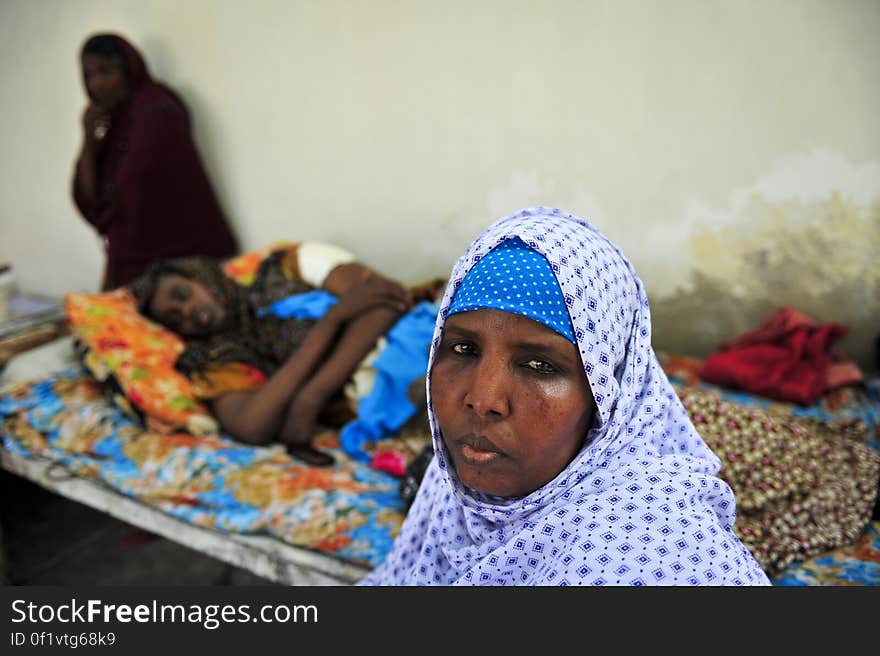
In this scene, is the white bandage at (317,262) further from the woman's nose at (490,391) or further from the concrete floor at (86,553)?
the woman's nose at (490,391)

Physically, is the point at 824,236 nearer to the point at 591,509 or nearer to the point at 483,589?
the point at 591,509

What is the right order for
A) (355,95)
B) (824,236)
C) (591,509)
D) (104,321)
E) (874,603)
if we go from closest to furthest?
1. (874,603)
2. (591,509)
3. (824,236)
4. (104,321)
5. (355,95)

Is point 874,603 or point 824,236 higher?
point 824,236

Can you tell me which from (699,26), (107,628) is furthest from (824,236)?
(107,628)

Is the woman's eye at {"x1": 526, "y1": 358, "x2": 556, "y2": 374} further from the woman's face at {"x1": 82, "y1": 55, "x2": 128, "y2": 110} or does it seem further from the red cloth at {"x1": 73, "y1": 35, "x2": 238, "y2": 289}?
the woman's face at {"x1": 82, "y1": 55, "x2": 128, "y2": 110}

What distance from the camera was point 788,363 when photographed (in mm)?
2959

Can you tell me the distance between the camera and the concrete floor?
120 inches

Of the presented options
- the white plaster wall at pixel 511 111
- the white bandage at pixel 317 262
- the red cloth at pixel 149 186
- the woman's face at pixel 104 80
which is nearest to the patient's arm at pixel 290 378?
the white bandage at pixel 317 262

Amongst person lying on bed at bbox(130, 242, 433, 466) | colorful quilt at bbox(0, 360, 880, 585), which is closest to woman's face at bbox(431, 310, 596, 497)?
colorful quilt at bbox(0, 360, 880, 585)

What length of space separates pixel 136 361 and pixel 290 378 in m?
0.77

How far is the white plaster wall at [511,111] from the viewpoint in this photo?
Answer: 2.94 meters

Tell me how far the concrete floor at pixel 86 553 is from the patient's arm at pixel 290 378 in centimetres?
68

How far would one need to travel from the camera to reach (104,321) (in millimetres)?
3311

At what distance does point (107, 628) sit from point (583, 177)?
2895 millimetres
